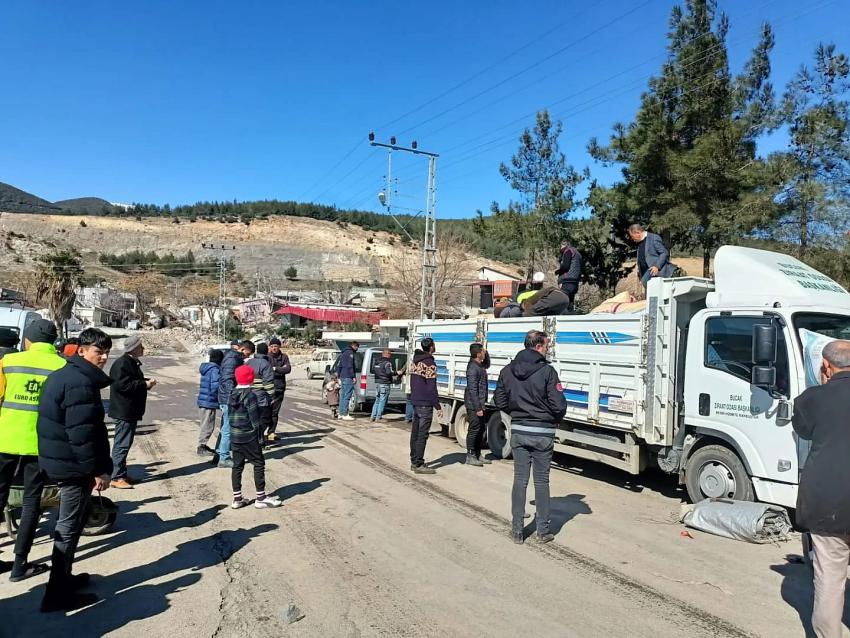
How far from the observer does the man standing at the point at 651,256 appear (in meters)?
8.48

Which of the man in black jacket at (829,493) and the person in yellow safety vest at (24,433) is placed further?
Result: the person in yellow safety vest at (24,433)

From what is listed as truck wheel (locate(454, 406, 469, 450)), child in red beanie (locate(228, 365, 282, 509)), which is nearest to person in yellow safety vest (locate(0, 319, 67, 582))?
child in red beanie (locate(228, 365, 282, 509))

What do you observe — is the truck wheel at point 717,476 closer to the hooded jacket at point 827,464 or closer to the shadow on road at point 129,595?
the hooded jacket at point 827,464

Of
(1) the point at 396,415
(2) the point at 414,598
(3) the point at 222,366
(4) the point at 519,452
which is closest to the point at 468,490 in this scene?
(4) the point at 519,452

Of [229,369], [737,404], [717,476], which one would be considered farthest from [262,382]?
[737,404]

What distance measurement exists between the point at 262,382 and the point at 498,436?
4.48 m

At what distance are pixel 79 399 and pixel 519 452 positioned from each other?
3.89 metres

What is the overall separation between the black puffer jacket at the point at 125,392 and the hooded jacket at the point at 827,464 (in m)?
7.13

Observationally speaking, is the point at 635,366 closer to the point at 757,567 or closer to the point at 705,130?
the point at 757,567

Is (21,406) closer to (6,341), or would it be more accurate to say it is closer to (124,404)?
(124,404)

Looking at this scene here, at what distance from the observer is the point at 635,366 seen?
751 centimetres

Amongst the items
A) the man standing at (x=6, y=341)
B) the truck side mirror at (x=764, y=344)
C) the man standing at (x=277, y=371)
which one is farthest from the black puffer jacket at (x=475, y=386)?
the man standing at (x=6, y=341)

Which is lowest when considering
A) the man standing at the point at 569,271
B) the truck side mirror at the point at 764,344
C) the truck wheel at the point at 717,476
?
the truck wheel at the point at 717,476

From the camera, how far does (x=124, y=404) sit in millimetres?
7512
